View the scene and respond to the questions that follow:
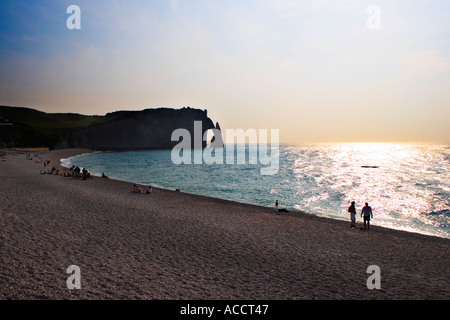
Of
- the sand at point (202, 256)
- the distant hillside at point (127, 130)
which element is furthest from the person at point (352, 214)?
the distant hillside at point (127, 130)

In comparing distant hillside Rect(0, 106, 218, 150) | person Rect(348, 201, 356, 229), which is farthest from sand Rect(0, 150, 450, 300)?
distant hillside Rect(0, 106, 218, 150)

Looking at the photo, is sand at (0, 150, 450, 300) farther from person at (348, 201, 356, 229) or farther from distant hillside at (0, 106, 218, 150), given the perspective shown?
distant hillside at (0, 106, 218, 150)

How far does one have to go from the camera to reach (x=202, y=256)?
10.9 metres

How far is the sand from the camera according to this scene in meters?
8.05

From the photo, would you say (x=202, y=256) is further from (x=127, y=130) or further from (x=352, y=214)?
(x=127, y=130)

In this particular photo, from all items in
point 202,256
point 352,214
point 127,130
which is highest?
point 127,130

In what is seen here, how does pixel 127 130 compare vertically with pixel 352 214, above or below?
above

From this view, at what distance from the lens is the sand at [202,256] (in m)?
8.05

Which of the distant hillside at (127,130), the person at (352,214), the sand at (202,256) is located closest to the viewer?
the sand at (202,256)

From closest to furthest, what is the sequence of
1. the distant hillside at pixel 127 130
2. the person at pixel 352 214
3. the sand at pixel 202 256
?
1. the sand at pixel 202 256
2. the person at pixel 352 214
3. the distant hillside at pixel 127 130

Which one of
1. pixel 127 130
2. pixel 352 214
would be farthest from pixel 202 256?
pixel 127 130

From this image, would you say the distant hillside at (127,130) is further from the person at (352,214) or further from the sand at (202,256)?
the person at (352,214)
